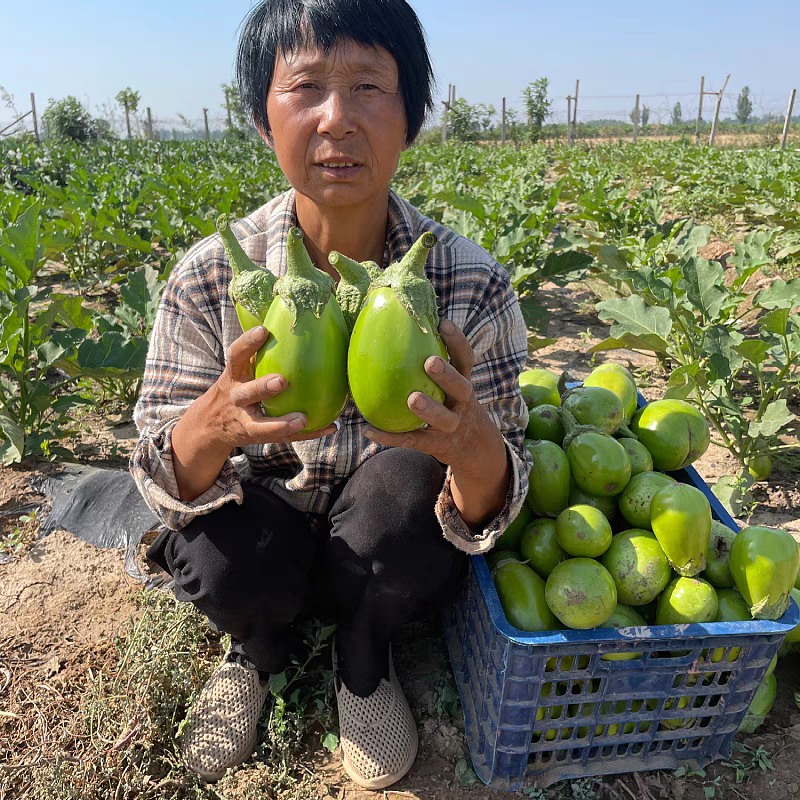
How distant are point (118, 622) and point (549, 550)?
135cm

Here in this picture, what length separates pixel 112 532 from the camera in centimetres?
251

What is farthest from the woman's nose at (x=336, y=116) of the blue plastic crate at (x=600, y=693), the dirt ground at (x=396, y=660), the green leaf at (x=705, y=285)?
the green leaf at (x=705, y=285)

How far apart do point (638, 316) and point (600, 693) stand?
195 centimetres

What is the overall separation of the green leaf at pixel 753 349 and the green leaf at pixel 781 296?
17.1 inches

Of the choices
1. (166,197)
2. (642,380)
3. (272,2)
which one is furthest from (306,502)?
(166,197)

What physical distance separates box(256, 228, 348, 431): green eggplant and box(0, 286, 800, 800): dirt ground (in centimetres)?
110

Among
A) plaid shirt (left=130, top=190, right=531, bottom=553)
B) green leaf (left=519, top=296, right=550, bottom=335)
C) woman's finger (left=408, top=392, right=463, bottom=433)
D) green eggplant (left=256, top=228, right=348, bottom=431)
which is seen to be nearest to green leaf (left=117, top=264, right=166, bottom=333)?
plaid shirt (left=130, top=190, right=531, bottom=553)

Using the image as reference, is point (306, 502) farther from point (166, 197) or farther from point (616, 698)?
point (166, 197)

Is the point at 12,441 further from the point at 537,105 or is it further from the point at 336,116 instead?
the point at 537,105

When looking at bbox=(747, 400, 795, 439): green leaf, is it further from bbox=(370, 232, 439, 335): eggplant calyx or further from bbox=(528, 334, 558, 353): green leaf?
bbox=(370, 232, 439, 335): eggplant calyx

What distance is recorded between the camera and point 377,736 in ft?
5.67

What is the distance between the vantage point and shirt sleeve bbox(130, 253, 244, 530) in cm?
163

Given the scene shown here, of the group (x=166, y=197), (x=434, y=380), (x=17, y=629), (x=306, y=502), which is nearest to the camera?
(x=434, y=380)

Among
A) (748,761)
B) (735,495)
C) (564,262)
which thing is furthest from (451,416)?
(564,262)
